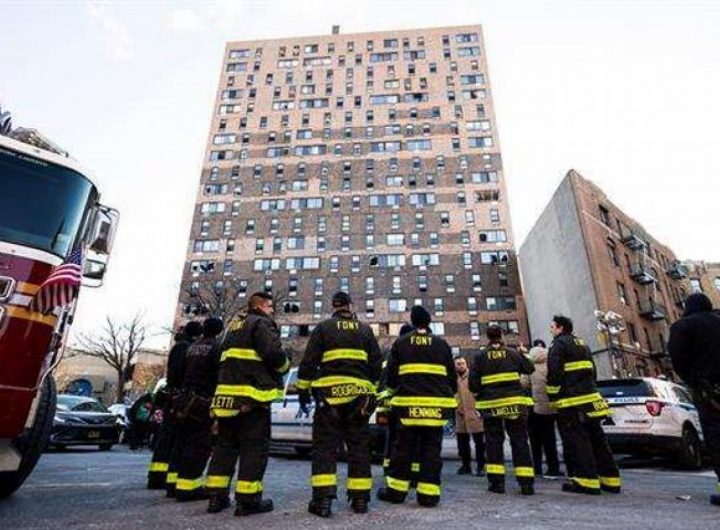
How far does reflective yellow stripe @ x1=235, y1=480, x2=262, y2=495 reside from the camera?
3760 mm

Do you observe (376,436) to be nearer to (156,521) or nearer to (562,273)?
(156,521)

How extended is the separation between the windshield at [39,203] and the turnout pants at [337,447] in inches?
110

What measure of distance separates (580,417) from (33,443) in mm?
5711

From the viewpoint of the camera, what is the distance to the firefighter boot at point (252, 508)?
3701 millimetres

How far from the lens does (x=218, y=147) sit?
53812 mm

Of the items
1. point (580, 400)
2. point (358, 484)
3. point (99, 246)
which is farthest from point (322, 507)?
point (99, 246)

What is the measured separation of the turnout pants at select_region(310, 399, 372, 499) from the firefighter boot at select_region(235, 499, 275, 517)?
44cm

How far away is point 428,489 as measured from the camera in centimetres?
420

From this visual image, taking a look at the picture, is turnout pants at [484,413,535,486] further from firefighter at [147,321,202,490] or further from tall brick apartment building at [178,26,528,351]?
tall brick apartment building at [178,26,528,351]

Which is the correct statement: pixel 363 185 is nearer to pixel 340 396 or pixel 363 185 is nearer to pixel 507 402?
pixel 507 402

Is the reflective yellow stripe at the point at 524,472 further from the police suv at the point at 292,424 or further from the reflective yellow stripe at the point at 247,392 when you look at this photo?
the police suv at the point at 292,424

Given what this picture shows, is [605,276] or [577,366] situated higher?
[605,276]

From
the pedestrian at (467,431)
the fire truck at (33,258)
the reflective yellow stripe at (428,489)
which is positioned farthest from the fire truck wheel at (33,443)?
the pedestrian at (467,431)

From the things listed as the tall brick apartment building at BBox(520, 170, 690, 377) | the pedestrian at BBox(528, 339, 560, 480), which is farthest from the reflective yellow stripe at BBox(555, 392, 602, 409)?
the tall brick apartment building at BBox(520, 170, 690, 377)
